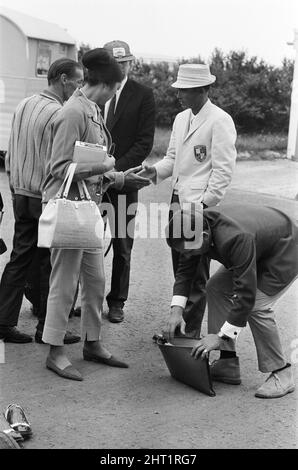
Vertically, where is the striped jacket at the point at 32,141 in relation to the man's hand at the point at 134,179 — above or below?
above

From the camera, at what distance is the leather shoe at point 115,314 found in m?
5.60

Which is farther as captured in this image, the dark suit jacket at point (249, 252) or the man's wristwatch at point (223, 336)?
the man's wristwatch at point (223, 336)

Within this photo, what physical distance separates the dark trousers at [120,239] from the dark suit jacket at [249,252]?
1.22m

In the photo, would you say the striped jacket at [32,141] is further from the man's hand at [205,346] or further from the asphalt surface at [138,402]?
the man's hand at [205,346]

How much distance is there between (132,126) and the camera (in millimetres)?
5660

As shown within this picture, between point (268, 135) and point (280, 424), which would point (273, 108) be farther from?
point (280, 424)

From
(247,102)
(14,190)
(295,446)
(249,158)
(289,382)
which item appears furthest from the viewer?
(247,102)

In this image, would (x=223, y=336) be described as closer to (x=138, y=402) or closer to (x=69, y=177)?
(x=138, y=402)

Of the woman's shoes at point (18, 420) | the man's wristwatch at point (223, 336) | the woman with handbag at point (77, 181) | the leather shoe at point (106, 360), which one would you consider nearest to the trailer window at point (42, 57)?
the woman with handbag at point (77, 181)

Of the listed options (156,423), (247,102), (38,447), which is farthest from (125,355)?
(247,102)

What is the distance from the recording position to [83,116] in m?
4.40

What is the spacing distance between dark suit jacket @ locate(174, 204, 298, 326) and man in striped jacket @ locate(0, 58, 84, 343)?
109cm

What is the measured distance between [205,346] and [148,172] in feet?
5.03
